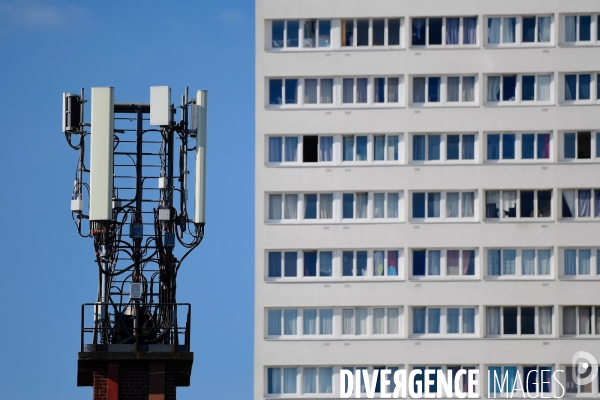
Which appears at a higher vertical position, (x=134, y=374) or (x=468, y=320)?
(x=468, y=320)

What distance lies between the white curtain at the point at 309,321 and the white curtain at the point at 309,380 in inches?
84.9

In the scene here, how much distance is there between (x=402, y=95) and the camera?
315 ft

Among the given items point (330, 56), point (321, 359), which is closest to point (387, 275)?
point (321, 359)

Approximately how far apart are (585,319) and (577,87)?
1391 centimetres

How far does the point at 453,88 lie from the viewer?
9662cm

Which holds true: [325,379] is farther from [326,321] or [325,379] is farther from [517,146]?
[517,146]

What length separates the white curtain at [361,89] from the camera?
96.0 meters

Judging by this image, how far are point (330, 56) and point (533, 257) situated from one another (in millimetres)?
17013

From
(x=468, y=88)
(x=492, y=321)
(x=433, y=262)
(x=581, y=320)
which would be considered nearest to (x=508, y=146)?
(x=468, y=88)

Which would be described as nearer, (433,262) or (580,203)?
(433,262)

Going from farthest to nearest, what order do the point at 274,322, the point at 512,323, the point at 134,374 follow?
the point at 512,323 < the point at 274,322 < the point at 134,374

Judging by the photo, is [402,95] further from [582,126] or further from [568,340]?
[568,340]

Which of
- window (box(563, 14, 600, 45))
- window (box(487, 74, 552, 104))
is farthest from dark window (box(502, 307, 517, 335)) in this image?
window (box(563, 14, 600, 45))

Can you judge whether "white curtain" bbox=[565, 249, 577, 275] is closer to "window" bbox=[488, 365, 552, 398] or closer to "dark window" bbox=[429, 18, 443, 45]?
"window" bbox=[488, 365, 552, 398]
